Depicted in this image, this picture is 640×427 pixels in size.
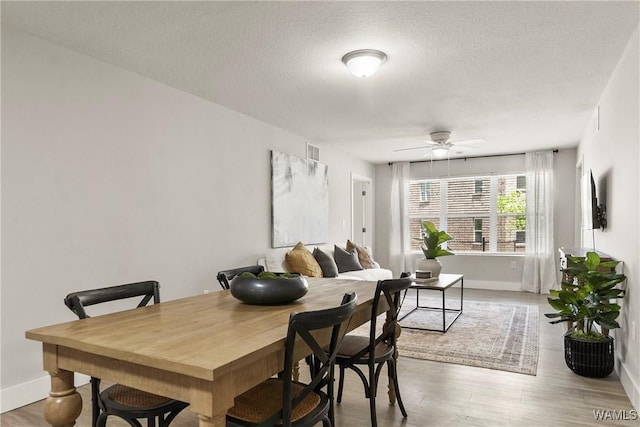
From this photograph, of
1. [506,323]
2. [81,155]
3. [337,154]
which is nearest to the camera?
[81,155]

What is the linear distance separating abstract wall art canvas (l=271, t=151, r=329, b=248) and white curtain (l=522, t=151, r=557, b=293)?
354 centimetres

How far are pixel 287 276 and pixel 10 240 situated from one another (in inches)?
73.6

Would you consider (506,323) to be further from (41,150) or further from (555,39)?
(41,150)

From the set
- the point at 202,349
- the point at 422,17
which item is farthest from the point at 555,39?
the point at 202,349

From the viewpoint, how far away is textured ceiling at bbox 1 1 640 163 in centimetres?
241

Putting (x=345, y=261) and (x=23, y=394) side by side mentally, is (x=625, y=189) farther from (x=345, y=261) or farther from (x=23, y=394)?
(x=23, y=394)

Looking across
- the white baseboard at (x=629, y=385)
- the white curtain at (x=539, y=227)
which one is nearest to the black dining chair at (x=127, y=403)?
the white baseboard at (x=629, y=385)

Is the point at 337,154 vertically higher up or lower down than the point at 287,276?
higher up

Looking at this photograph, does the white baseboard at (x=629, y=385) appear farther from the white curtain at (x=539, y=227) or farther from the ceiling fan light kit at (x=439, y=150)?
the white curtain at (x=539, y=227)

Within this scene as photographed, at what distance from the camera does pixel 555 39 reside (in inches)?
109

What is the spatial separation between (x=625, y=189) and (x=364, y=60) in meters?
2.06

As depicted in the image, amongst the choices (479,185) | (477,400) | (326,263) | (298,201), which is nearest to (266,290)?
(477,400)

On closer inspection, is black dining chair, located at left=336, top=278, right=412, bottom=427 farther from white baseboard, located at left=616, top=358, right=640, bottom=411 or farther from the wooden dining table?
white baseboard, located at left=616, top=358, right=640, bottom=411

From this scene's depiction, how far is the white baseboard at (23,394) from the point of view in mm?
2564
